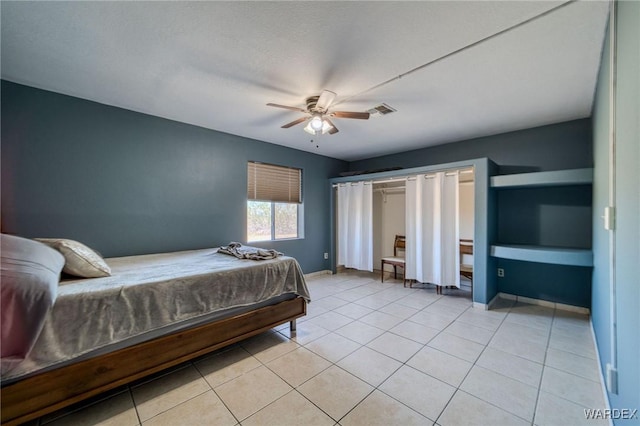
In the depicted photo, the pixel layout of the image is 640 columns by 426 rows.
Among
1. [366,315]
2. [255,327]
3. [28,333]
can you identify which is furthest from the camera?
[366,315]

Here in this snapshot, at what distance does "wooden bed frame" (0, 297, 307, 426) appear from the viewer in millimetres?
1351

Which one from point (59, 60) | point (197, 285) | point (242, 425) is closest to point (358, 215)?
point (197, 285)

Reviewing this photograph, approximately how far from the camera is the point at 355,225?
4.94 meters

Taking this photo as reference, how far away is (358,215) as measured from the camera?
16.0ft

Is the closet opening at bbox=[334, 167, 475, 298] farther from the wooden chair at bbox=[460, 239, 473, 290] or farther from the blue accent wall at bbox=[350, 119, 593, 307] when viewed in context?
the blue accent wall at bbox=[350, 119, 593, 307]

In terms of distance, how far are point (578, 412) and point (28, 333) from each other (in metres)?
3.23

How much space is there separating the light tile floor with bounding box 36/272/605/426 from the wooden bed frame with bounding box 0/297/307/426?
0.64ft

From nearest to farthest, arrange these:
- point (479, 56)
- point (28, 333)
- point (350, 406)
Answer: point (28, 333), point (350, 406), point (479, 56)

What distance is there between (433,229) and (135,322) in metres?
3.80

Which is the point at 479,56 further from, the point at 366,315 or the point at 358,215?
the point at 358,215

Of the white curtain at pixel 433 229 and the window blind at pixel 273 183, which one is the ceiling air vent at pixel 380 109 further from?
the window blind at pixel 273 183

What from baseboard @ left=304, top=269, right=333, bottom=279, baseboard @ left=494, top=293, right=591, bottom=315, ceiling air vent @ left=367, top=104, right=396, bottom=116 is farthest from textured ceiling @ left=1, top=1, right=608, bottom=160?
baseboard @ left=304, top=269, right=333, bottom=279

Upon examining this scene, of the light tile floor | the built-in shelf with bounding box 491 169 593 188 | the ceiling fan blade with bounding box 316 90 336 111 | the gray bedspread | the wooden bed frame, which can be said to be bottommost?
the light tile floor

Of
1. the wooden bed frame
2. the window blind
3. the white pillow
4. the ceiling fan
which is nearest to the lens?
the white pillow
